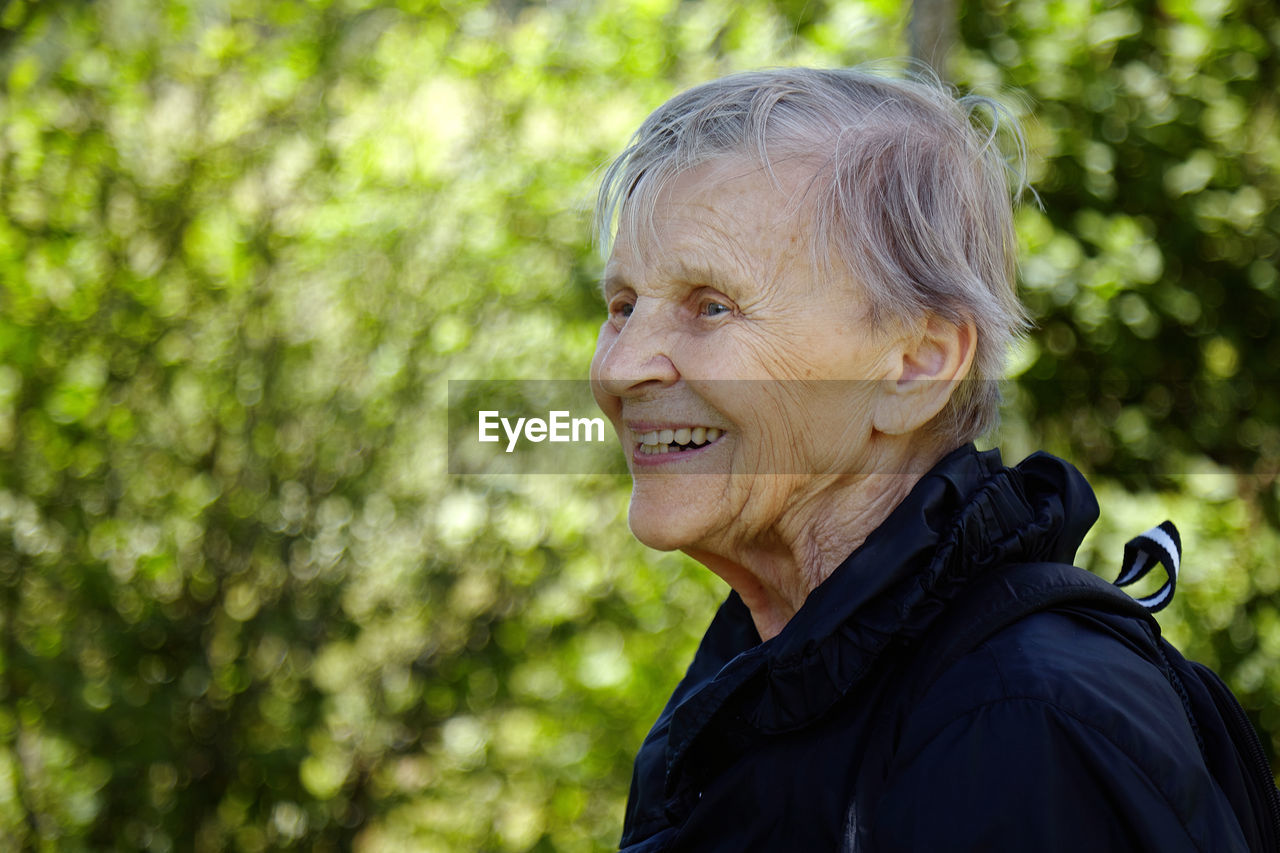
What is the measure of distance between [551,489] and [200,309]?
4.04ft

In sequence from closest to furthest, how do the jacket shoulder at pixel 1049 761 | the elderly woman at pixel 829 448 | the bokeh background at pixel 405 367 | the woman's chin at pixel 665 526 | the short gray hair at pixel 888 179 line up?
the jacket shoulder at pixel 1049 761 < the elderly woman at pixel 829 448 < the short gray hair at pixel 888 179 < the woman's chin at pixel 665 526 < the bokeh background at pixel 405 367

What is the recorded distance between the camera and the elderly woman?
4.15 feet

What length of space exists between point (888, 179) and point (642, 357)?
1.37 ft

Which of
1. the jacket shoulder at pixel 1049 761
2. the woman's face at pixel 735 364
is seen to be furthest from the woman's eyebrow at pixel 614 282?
the jacket shoulder at pixel 1049 761

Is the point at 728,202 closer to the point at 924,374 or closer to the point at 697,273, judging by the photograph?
the point at 697,273

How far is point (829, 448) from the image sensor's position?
1.61 metres

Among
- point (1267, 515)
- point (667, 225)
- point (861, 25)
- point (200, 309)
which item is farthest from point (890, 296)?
point (1267, 515)

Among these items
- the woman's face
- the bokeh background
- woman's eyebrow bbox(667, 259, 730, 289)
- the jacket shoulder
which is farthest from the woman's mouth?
the bokeh background

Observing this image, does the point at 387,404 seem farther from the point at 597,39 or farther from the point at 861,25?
the point at 861,25

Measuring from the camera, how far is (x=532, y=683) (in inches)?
148

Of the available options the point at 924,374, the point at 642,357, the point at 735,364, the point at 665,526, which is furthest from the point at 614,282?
the point at 924,374

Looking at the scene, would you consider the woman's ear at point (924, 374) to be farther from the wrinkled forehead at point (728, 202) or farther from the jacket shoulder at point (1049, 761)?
the jacket shoulder at point (1049, 761)

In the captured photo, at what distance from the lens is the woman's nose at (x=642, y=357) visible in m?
1.66

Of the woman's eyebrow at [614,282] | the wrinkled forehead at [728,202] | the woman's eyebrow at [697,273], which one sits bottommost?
the woman's eyebrow at [614,282]
